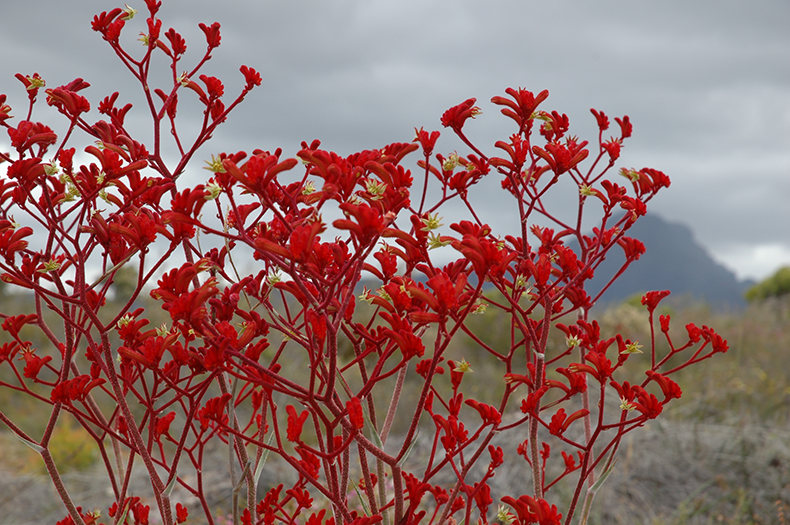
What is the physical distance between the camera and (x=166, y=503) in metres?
1.89

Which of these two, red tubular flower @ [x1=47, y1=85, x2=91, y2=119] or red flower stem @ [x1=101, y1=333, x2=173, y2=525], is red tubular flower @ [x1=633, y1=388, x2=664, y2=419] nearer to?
red flower stem @ [x1=101, y1=333, x2=173, y2=525]

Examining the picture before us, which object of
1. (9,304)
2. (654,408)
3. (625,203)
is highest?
(9,304)

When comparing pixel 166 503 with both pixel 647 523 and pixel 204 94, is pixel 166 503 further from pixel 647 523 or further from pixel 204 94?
pixel 647 523

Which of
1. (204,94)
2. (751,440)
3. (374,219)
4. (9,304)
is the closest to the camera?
(374,219)

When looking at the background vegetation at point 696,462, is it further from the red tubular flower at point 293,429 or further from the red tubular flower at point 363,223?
the red tubular flower at point 363,223

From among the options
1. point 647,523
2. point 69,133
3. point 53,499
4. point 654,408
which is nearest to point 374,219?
point 654,408

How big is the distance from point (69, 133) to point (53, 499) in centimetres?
497

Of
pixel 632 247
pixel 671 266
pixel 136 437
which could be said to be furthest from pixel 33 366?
pixel 671 266

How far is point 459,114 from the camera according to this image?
2023mm

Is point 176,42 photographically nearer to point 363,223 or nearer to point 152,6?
point 152,6

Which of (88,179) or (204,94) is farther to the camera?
(204,94)

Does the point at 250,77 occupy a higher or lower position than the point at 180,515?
higher

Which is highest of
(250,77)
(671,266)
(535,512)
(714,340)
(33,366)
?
(671,266)

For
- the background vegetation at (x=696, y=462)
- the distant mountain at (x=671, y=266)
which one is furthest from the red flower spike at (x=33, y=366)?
the distant mountain at (x=671, y=266)
